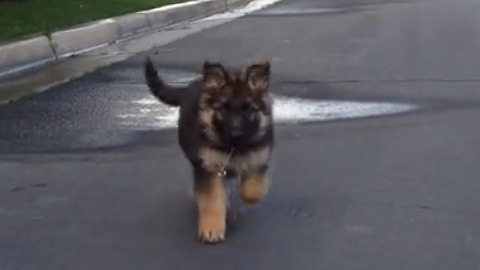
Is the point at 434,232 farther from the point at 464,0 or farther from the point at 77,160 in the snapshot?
the point at 464,0

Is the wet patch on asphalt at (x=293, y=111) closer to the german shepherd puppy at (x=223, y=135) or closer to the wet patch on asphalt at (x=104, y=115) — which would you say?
the wet patch on asphalt at (x=104, y=115)

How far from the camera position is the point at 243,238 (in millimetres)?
6609

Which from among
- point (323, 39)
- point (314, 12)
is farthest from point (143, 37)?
point (314, 12)

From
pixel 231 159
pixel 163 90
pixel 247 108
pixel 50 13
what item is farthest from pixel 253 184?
pixel 50 13

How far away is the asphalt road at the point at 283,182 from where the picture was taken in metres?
6.38

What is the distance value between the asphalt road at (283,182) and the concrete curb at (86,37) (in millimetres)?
1098

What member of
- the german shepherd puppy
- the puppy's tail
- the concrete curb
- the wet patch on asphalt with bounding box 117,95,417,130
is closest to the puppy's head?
the german shepherd puppy

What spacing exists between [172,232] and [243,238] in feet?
1.34

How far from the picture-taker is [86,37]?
16.6 metres

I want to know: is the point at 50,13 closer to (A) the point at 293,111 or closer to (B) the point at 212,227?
(A) the point at 293,111

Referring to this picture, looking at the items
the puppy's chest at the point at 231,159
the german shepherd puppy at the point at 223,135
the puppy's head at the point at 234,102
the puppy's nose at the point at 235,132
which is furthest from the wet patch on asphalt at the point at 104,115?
the puppy's nose at the point at 235,132

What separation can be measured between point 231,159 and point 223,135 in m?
0.25

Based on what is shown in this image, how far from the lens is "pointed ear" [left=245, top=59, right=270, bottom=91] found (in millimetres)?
6055

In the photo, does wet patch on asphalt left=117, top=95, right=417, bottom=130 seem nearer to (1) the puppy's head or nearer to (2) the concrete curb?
(2) the concrete curb
